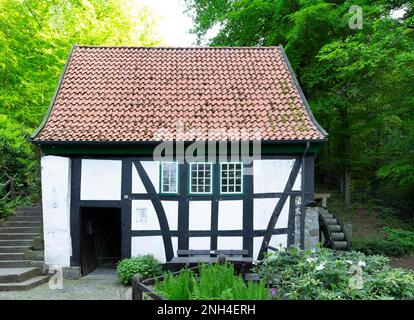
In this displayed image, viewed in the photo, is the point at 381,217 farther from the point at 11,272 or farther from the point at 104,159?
the point at 11,272

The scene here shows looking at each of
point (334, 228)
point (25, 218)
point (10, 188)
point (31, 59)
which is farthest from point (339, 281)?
point (31, 59)

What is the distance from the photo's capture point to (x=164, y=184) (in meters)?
11.2

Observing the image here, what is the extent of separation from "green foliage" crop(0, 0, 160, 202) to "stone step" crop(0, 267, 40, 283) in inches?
204

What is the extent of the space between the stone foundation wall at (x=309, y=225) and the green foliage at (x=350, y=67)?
4.86 metres

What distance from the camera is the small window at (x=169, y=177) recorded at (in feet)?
36.8

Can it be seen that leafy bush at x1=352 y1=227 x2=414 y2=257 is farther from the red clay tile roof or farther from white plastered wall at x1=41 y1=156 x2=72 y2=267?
white plastered wall at x1=41 y1=156 x2=72 y2=267

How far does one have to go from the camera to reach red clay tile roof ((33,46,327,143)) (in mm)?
11086

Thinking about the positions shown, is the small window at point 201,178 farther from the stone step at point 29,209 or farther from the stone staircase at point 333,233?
the stone step at point 29,209

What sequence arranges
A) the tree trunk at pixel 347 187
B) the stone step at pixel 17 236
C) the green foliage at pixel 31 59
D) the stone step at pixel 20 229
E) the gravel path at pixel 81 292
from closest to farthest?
the gravel path at pixel 81 292 < the stone step at pixel 17 236 < the stone step at pixel 20 229 < the green foliage at pixel 31 59 < the tree trunk at pixel 347 187

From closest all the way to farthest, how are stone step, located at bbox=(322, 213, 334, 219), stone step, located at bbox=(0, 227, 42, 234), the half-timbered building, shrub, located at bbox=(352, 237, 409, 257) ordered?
the half-timbered building
stone step, located at bbox=(0, 227, 42, 234)
shrub, located at bbox=(352, 237, 409, 257)
stone step, located at bbox=(322, 213, 334, 219)

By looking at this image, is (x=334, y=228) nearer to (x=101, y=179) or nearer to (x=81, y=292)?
(x=101, y=179)

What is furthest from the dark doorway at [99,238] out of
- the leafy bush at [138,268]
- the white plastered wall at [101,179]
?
the leafy bush at [138,268]

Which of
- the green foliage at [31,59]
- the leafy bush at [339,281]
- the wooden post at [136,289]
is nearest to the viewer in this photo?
the wooden post at [136,289]

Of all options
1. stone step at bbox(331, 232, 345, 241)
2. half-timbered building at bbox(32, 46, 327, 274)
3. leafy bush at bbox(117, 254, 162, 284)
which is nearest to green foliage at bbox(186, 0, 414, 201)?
stone step at bbox(331, 232, 345, 241)
